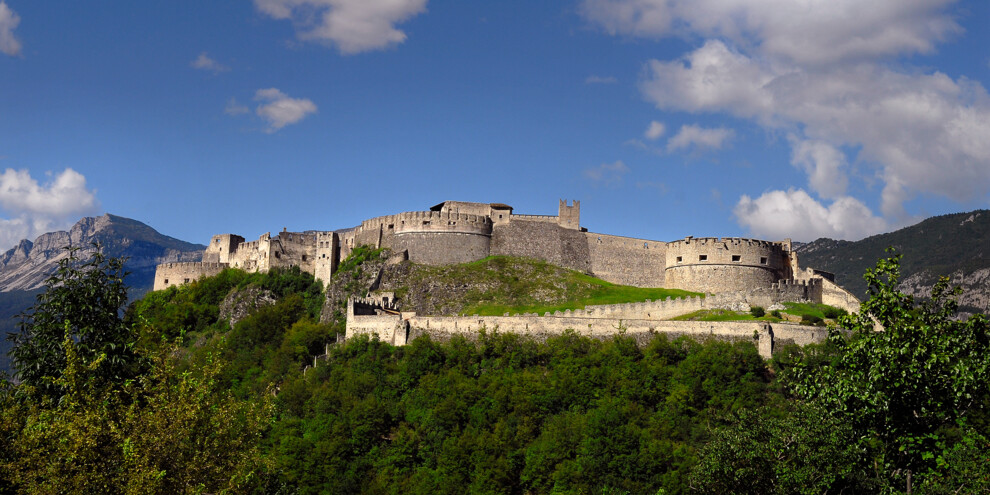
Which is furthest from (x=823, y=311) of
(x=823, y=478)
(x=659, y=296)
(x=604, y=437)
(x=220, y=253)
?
(x=220, y=253)

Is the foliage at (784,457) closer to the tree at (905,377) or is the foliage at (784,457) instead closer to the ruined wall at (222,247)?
the tree at (905,377)

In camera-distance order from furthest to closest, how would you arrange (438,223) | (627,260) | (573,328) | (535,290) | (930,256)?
(930,256), (627,260), (438,223), (535,290), (573,328)

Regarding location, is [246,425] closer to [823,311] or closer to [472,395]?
[472,395]

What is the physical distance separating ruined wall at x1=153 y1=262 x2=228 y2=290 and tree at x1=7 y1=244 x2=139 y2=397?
54.4m

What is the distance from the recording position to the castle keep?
7344cm

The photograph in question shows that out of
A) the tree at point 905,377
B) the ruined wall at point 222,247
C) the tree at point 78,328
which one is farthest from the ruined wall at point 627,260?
the tree at point 905,377

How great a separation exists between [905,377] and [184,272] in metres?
72.8

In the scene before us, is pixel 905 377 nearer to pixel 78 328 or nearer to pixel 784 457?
pixel 784 457

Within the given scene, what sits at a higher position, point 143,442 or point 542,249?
point 542,249

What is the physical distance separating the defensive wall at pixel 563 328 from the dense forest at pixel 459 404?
81 centimetres

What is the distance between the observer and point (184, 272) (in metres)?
84.5

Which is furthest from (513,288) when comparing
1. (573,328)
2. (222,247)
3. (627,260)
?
(222,247)

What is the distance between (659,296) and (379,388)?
2140 cm

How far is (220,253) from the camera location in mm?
85312
